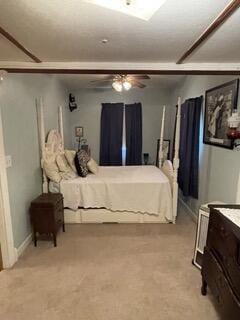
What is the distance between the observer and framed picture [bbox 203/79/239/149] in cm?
263

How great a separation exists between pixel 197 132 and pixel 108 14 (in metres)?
2.66

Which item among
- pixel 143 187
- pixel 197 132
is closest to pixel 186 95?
pixel 197 132

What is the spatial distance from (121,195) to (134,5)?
276cm

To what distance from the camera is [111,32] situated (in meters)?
1.56

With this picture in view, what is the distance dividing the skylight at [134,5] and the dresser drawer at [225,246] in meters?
1.42

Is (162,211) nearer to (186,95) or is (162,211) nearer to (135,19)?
(186,95)

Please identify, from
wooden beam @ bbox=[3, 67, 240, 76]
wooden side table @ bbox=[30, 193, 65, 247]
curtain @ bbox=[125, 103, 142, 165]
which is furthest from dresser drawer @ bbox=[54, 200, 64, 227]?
curtain @ bbox=[125, 103, 142, 165]

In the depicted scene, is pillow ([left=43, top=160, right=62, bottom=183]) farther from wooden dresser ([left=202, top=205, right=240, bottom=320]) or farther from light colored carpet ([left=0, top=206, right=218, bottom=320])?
wooden dresser ([left=202, top=205, right=240, bottom=320])

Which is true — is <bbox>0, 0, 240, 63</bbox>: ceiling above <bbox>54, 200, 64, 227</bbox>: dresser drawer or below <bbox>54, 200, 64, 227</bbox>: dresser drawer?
above

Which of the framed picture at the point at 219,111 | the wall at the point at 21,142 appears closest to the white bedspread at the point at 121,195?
the wall at the point at 21,142

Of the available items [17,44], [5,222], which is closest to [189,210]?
[5,222]

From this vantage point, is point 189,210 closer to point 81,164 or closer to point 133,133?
point 81,164

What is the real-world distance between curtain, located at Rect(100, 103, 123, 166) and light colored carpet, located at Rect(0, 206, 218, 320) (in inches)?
109

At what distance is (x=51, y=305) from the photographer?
2.01m
